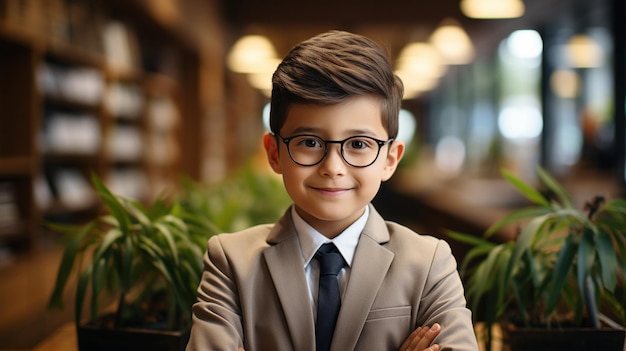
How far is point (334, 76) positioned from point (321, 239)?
30 cm

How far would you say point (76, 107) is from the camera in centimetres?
551

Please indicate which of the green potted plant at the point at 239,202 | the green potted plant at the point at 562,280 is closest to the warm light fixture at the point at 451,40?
the green potted plant at the point at 239,202

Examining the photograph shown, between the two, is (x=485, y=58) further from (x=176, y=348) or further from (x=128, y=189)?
(x=176, y=348)

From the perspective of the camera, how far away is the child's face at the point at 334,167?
1.16 meters

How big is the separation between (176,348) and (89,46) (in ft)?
15.0

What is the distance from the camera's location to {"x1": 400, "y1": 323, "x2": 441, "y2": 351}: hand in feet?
3.76

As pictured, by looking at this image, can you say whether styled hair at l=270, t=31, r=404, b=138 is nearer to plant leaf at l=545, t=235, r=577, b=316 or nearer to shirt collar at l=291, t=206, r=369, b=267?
shirt collar at l=291, t=206, r=369, b=267

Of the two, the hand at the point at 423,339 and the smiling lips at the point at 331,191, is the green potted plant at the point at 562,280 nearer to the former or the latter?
the hand at the point at 423,339

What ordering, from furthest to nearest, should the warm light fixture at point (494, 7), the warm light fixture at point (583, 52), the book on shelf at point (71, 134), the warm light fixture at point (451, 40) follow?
1. the warm light fixture at point (583, 52)
2. the warm light fixture at point (451, 40)
3. the warm light fixture at point (494, 7)
4. the book on shelf at point (71, 134)

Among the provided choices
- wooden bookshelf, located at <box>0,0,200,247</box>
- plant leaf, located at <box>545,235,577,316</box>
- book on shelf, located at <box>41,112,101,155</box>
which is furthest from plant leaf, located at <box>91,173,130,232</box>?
book on shelf, located at <box>41,112,101,155</box>

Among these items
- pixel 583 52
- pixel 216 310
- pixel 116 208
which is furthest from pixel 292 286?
pixel 583 52

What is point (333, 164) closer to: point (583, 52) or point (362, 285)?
point (362, 285)

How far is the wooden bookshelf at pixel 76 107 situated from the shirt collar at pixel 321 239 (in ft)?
8.23

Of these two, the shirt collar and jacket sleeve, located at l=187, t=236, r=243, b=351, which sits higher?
the shirt collar
